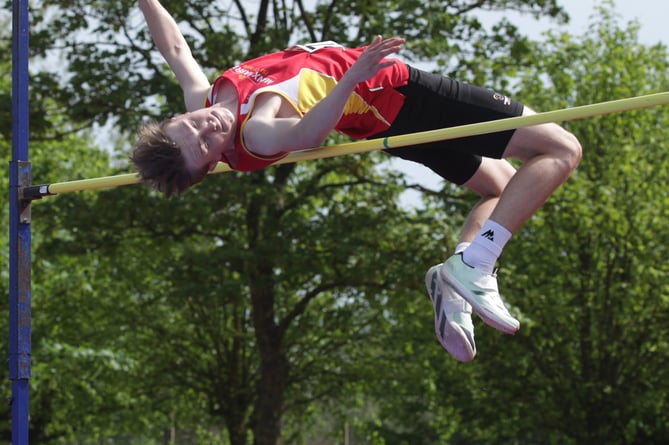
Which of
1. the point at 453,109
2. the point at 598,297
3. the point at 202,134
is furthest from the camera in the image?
the point at 598,297

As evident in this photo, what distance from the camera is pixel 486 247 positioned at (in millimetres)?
3916

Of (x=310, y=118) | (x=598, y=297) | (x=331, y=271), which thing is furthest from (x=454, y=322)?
(x=598, y=297)

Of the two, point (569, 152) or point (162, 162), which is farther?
point (569, 152)

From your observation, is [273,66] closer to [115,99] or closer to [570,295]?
[115,99]

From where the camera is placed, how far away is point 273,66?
3.73m

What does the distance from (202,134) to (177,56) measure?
619 millimetres

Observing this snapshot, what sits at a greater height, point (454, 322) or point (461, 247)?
point (461, 247)

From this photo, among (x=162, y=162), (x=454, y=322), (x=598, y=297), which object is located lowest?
(x=598, y=297)

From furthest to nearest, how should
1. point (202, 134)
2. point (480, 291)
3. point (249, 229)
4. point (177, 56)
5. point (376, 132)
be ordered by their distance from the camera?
point (249, 229) → point (177, 56) → point (376, 132) → point (480, 291) → point (202, 134)

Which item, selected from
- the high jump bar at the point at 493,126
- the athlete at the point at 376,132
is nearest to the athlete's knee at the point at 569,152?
the athlete at the point at 376,132

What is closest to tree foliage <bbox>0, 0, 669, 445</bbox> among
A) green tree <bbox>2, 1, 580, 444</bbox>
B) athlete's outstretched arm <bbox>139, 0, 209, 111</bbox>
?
green tree <bbox>2, 1, 580, 444</bbox>

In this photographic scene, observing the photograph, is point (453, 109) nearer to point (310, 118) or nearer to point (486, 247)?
point (486, 247)

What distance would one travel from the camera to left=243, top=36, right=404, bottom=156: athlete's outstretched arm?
3.27m

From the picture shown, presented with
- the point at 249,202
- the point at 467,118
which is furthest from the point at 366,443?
the point at 467,118
